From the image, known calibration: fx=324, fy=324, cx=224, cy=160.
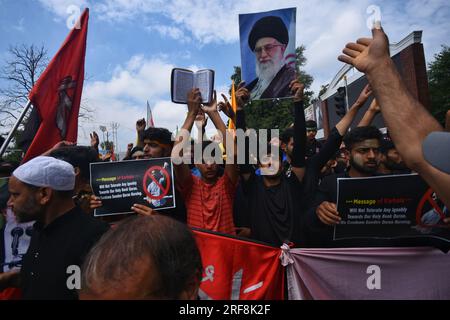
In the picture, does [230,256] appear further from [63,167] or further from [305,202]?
[63,167]

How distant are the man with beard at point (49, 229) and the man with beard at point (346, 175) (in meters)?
1.55

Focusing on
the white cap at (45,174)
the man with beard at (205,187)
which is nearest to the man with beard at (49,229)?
the white cap at (45,174)

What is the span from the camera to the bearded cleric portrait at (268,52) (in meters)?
3.71

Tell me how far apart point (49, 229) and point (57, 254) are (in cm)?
24

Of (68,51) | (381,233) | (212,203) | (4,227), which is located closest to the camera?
(381,233)

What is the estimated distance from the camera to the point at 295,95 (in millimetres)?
3299

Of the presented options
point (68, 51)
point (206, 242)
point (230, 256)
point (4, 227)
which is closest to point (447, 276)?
point (230, 256)

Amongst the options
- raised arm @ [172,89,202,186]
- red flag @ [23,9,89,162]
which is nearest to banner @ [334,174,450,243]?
raised arm @ [172,89,202,186]

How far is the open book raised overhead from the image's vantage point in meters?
3.27

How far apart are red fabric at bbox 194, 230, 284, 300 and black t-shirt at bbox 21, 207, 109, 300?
2.83 feet

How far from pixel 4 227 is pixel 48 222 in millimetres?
763

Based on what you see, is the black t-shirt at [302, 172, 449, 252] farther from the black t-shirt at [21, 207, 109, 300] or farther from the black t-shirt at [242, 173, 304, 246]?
the black t-shirt at [21, 207, 109, 300]

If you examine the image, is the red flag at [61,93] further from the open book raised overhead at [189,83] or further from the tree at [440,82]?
the tree at [440,82]
